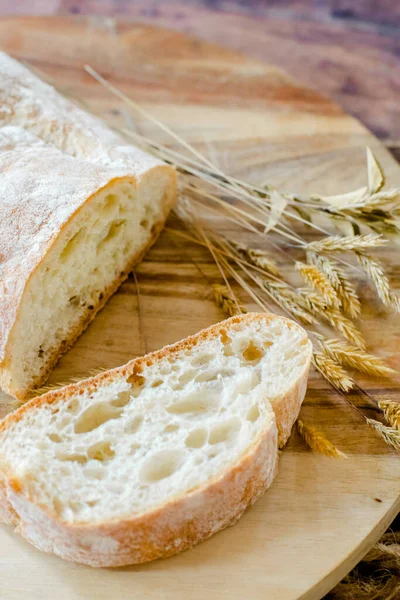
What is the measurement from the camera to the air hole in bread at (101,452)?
2328 mm

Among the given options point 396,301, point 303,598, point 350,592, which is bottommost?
point 350,592

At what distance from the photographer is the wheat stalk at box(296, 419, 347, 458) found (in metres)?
2.54

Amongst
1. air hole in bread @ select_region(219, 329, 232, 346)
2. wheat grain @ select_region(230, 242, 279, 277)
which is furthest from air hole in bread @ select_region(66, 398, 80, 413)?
wheat grain @ select_region(230, 242, 279, 277)

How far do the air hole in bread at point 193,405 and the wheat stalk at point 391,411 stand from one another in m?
0.70

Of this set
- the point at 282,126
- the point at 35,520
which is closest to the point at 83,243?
the point at 35,520

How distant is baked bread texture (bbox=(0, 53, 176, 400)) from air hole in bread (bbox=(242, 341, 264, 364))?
0.85m

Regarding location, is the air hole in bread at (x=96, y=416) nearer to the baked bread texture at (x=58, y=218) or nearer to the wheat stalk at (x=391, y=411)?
the baked bread texture at (x=58, y=218)

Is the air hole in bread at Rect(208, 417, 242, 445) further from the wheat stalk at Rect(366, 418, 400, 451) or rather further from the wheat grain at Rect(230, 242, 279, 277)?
the wheat grain at Rect(230, 242, 279, 277)

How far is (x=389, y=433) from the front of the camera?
256 centimetres

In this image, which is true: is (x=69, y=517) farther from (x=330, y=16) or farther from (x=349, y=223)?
(x=330, y=16)

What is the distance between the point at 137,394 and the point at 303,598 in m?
0.89

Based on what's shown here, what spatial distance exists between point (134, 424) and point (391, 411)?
100cm

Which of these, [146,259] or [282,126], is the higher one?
[282,126]

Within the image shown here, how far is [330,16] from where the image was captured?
20.7 feet
